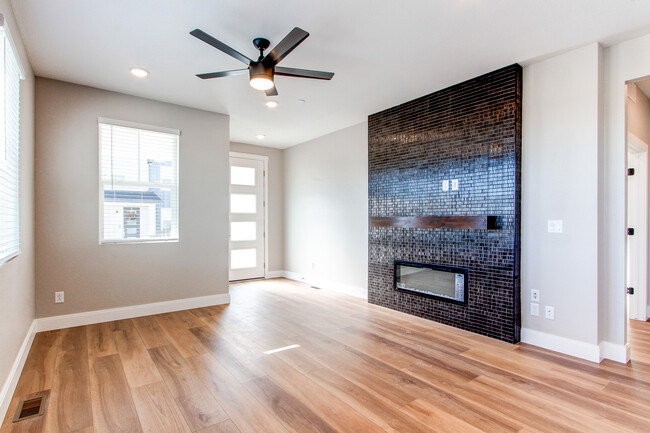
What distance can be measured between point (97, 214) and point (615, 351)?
5.08 meters

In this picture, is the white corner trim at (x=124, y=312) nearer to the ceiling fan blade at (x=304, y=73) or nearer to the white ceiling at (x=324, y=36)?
the white ceiling at (x=324, y=36)

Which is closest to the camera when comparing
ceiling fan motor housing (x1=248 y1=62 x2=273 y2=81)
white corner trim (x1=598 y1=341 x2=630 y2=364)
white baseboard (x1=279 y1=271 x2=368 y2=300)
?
ceiling fan motor housing (x1=248 y1=62 x2=273 y2=81)

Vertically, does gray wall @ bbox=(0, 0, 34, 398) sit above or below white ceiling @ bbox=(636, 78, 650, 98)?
below

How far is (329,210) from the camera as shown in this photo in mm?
5668

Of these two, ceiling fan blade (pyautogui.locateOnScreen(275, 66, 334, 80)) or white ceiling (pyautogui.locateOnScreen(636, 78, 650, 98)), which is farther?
white ceiling (pyautogui.locateOnScreen(636, 78, 650, 98))

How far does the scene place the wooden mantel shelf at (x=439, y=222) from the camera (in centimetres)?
321

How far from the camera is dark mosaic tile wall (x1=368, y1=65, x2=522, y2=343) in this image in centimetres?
311

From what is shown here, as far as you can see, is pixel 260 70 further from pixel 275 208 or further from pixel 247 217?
pixel 275 208

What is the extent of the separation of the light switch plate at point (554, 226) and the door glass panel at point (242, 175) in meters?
4.91

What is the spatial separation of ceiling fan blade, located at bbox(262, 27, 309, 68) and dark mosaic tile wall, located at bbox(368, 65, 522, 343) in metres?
2.05

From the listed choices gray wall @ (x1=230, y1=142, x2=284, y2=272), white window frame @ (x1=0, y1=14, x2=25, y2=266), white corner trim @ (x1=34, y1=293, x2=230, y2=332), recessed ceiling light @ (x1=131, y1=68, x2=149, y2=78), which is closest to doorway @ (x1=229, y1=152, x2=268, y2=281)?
gray wall @ (x1=230, y1=142, x2=284, y2=272)

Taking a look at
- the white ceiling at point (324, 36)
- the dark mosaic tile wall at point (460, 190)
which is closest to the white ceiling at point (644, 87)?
the white ceiling at point (324, 36)

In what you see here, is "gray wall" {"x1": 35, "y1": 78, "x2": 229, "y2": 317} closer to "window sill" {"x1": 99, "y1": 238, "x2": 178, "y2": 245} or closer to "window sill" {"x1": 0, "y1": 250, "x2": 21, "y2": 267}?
"window sill" {"x1": 99, "y1": 238, "x2": 178, "y2": 245}

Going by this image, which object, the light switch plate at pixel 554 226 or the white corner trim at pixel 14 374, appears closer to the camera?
the white corner trim at pixel 14 374
